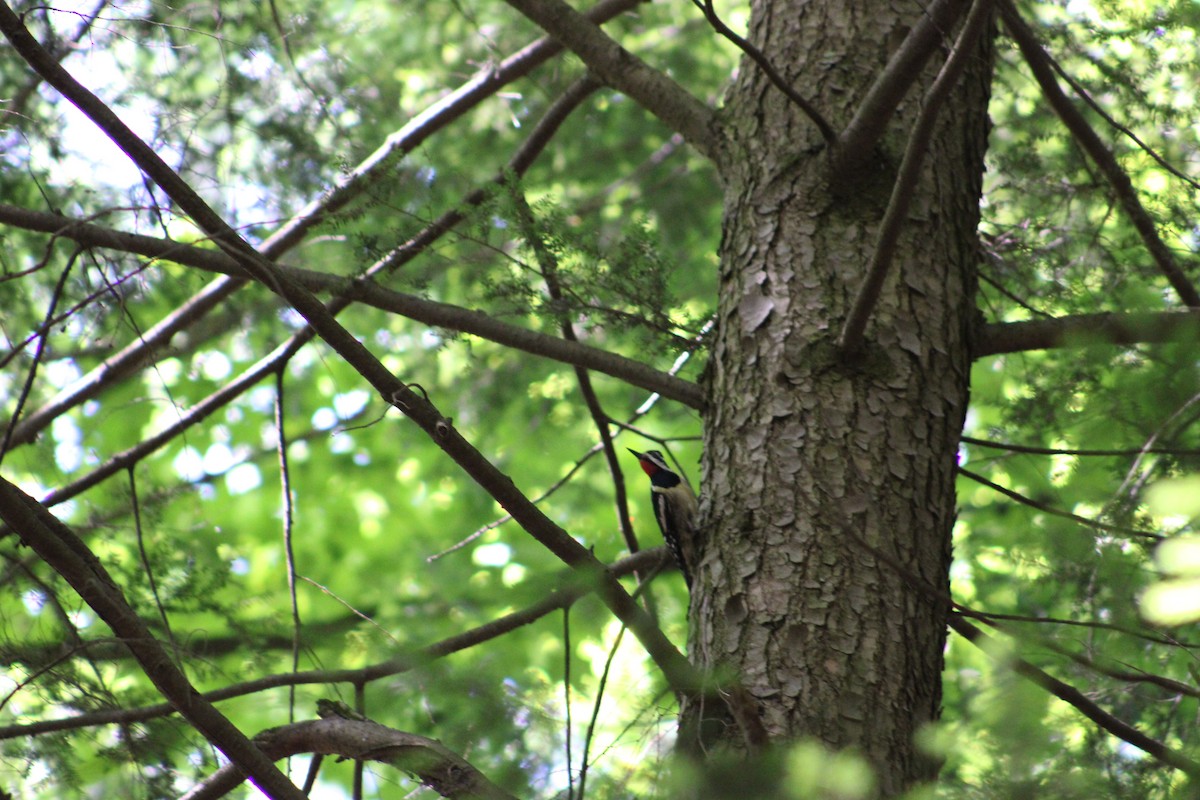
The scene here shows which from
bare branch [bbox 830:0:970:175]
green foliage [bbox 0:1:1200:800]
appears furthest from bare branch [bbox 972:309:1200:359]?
bare branch [bbox 830:0:970:175]

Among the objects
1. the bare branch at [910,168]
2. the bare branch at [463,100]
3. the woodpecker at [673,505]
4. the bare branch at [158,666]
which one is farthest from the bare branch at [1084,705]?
the bare branch at [463,100]

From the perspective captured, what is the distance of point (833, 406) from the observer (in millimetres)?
2482

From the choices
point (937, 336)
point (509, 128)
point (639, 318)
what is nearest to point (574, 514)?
point (509, 128)

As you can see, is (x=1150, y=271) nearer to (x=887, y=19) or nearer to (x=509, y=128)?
(x=887, y=19)

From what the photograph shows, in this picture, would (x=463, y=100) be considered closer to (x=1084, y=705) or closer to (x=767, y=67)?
(x=767, y=67)

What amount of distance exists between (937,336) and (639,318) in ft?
2.58

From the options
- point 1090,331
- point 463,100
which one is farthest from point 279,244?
point 1090,331

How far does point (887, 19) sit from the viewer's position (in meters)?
2.97

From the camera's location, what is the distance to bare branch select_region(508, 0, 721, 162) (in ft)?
10.3

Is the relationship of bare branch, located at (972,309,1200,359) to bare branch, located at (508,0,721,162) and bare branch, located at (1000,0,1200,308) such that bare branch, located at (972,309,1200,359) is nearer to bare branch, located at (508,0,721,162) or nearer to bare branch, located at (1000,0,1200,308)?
bare branch, located at (1000,0,1200,308)

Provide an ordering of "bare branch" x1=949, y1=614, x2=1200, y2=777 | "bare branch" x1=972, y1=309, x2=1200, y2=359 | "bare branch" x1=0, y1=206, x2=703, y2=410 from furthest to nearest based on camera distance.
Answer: "bare branch" x1=0, y1=206, x2=703, y2=410, "bare branch" x1=972, y1=309, x2=1200, y2=359, "bare branch" x1=949, y1=614, x2=1200, y2=777

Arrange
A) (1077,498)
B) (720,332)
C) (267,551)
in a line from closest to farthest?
(1077,498), (720,332), (267,551)

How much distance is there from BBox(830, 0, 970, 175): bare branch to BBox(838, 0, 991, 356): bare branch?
65 millimetres

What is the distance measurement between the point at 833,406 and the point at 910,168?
1.84 feet
